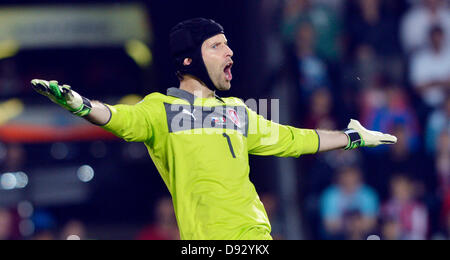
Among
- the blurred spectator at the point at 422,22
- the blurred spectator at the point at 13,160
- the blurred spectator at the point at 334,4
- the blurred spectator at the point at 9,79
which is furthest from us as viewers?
the blurred spectator at the point at 9,79

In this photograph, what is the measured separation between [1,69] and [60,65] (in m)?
0.82

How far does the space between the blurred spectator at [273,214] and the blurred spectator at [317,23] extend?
1799 millimetres

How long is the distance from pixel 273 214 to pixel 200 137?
450cm

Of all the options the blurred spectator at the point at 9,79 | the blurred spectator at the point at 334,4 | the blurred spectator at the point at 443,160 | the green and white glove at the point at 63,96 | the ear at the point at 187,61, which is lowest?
the blurred spectator at the point at 443,160

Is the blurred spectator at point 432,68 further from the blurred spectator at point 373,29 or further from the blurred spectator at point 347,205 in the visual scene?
the blurred spectator at point 347,205

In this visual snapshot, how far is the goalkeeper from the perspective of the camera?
514cm

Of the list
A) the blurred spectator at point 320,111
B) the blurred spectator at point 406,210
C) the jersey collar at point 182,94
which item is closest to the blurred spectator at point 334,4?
the blurred spectator at point 320,111

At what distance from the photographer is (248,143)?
5586 millimetres

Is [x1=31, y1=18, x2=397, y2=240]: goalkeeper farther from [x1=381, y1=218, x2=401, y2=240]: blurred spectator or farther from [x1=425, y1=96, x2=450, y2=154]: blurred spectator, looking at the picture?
[x1=425, y1=96, x2=450, y2=154]: blurred spectator

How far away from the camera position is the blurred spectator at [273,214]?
9.47 meters

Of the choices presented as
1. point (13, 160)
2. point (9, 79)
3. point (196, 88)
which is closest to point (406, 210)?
point (196, 88)

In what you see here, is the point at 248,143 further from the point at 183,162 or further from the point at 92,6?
the point at 92,6

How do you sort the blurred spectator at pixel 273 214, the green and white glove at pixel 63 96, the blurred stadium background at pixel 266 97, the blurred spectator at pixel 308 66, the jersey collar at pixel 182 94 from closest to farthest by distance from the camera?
1. the green and white glove at pixel 63 96
2. the jersey collar at pixel 182 94
3. the blurred stadium background at pixel 266 97
4. the blurred spectator at pixel 273 214
5. the blurred spectator at pixel 308 66
